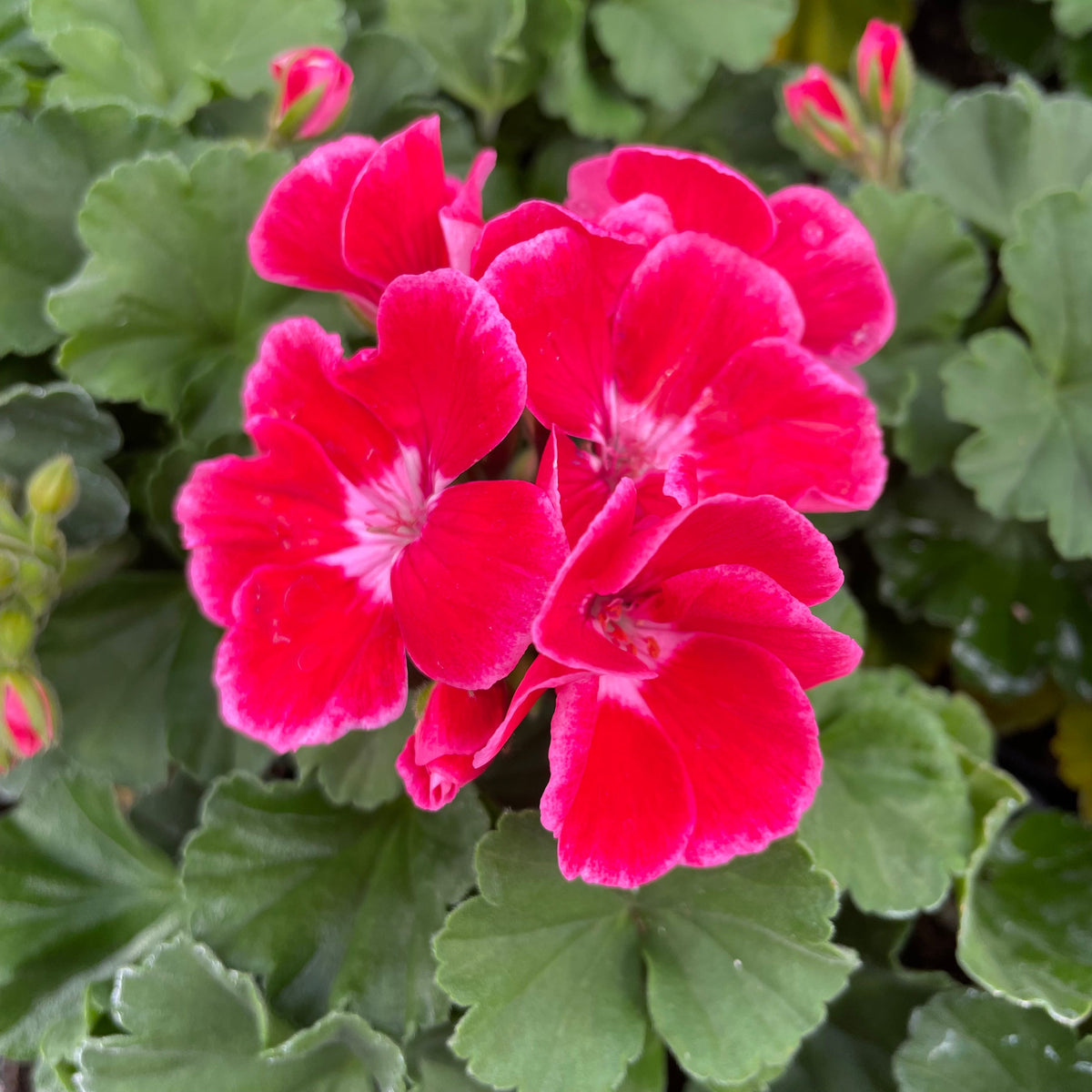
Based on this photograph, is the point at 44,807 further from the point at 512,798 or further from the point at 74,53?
the point at 74,53

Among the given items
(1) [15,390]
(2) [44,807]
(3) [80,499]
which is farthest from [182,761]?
(1) [15,390]

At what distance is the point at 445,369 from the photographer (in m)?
0.59

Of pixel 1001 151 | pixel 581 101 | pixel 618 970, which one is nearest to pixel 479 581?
pixel 618 970

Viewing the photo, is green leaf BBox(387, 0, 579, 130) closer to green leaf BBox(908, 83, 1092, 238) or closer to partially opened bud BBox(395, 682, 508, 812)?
green leaf BBox(908, 83, 1092, 238)

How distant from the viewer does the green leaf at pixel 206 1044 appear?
32.0 inches

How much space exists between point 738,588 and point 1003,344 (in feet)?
2.16

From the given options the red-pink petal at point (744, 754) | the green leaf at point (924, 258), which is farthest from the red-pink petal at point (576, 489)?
the green leaf at point (924, 258)

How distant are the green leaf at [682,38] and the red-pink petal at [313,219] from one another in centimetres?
57

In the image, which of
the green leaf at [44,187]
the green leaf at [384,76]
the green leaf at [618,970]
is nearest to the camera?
the green leaf at [618,970]

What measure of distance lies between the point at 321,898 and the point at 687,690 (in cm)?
46

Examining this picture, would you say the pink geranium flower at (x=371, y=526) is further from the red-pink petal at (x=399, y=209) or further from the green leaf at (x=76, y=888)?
the green leaf at (x=76, y=888)

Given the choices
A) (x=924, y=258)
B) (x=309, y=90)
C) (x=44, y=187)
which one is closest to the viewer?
(x=309, y=90)

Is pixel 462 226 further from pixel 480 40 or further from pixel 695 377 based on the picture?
pixel 480 40

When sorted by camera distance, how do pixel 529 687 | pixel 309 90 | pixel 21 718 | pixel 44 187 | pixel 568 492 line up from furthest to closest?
pixel 44 187 < pixel 309 90 < pixel 21 718 < pixel 568 492 < pixel 529 687
